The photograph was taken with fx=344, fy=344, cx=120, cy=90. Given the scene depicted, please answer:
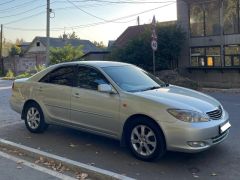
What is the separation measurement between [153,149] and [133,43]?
788 inches

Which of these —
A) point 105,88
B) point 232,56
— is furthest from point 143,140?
point 232,56

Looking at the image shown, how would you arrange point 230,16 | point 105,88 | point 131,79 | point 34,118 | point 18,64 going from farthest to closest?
point 18,64 → point 230,16 → point 34,118 → point 131,79 → point 105,88

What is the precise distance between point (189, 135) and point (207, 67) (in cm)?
2025

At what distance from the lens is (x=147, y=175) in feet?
15.2

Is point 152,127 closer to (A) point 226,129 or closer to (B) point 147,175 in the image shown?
(B) point 147,175

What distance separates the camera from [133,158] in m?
5.34

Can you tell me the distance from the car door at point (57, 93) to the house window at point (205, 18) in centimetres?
1955

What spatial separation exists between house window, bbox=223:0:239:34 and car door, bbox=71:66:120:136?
19517 mm

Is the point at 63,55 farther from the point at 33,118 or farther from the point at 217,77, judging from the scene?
the point at 33,118

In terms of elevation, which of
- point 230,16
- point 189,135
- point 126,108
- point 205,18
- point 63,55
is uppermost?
point 205,18

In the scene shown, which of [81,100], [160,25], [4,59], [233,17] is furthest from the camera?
[4,59]

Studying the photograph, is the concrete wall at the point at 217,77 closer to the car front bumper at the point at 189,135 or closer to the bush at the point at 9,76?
the car front bumper at the point at 189,135

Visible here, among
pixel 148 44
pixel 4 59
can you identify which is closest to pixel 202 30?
pixel 148 44

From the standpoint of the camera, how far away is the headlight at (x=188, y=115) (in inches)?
193
